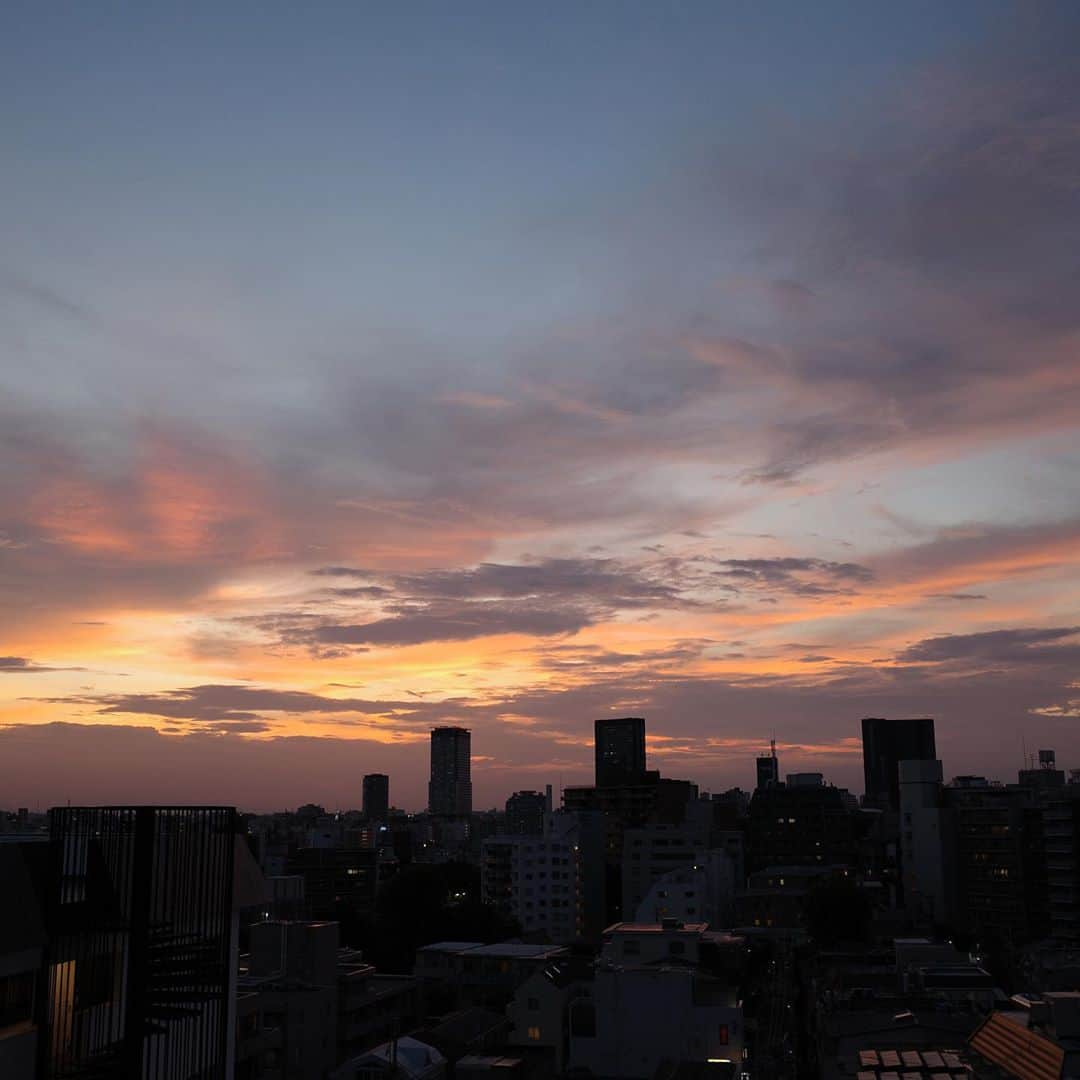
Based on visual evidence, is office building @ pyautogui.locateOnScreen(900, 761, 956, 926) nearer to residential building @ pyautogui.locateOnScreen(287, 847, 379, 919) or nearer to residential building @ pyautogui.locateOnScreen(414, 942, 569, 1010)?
residential building @ pyautogui.locateOnScreen(414, 942, 569, 1010)

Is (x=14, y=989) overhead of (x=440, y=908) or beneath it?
overhead

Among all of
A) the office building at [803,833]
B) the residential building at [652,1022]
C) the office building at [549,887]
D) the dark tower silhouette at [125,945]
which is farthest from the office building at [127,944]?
the office building at [803,833]

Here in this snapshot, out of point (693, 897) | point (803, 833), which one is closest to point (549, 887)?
point (693, 897)

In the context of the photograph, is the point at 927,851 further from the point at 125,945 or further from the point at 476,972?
the point at 125,945

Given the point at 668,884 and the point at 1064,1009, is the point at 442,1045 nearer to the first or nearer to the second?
the point at 1064,1009

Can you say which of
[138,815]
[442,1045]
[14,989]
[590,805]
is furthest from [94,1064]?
[590,805]

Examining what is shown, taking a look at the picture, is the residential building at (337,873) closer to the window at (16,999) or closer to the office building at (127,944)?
the office building at (127,944)

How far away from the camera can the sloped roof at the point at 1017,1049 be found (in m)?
18.6

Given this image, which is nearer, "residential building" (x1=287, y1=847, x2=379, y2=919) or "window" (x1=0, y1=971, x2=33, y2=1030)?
"window" (x1=0, y1=971, x2=33, y2=1030)

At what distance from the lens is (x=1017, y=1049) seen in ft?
66.9

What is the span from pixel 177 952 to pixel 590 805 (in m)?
108

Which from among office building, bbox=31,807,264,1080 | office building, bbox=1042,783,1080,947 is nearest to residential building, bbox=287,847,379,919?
office building, bbox=1042,783,1080,947

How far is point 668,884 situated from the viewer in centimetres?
6906

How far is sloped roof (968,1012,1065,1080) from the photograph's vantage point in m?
18.6
